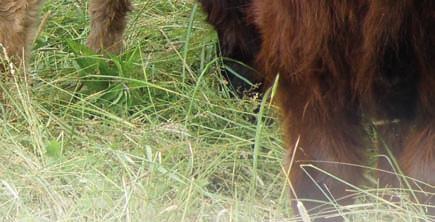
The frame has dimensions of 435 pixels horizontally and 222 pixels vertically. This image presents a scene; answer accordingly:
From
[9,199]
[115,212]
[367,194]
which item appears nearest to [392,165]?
[367,194]

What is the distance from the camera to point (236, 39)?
5.13 meters

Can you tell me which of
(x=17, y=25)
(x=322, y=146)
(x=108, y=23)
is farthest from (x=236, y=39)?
(x=322, y=146)

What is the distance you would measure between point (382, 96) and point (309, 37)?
11.9 inches

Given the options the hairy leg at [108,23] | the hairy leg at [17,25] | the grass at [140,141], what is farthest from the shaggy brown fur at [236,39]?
the hairy leg at [17,25]

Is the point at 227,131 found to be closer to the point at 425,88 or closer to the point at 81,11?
the point at 425,88

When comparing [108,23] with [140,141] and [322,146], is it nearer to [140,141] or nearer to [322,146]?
[140,141]

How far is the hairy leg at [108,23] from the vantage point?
5.62 meters

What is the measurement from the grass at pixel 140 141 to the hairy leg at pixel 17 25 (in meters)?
0.14

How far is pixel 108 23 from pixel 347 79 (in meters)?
2.28

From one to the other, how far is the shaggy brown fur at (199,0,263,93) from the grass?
0.09 metres

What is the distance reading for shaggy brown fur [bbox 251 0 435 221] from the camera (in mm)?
3430

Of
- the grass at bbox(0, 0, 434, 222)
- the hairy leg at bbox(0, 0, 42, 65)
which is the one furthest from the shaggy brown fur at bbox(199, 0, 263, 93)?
the hairy leg at bbox(0, 0, 42, 65)

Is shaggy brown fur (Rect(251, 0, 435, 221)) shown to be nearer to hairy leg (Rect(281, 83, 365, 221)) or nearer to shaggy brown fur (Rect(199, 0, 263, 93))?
hairy leg (Rect(281, 83, 365, 221))

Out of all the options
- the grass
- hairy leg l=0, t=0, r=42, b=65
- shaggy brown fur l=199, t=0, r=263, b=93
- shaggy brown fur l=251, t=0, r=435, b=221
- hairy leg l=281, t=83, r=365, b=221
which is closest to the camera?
shaggy brown fur l=251, t=0, r=435, b=221
